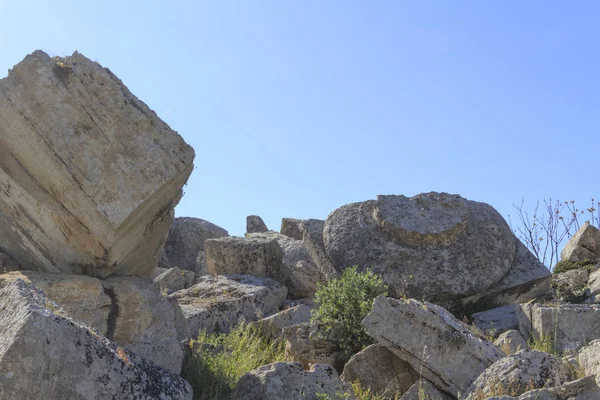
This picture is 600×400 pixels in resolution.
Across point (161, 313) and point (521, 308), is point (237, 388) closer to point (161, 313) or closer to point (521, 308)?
point (161, 313)

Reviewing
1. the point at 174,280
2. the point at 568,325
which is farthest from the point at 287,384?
the point at 174,280

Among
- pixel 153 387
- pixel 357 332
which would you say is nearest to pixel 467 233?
pixel 357 332

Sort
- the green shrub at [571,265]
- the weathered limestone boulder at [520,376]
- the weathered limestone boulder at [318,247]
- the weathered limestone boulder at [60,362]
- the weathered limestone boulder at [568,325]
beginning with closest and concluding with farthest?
the weathered limestone boulder at [60,362]
the weathered limestone boulder at [520,376]
the weathered limestone boulder at [568,325]
the weathered limestone boulder at [318,247]
the green shrub at [571,265]

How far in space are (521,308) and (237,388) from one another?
4.92 m

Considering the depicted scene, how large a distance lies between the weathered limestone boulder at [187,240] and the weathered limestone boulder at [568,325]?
8.99m

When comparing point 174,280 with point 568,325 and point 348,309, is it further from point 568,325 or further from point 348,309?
point 568,325

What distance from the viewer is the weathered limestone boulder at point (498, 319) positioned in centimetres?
955

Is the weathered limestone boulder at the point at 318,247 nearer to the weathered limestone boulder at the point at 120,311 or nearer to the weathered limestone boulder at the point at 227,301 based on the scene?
the weathered limestone boulder at the point at 227,301

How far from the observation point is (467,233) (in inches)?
436

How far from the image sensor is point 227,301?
10508 mm

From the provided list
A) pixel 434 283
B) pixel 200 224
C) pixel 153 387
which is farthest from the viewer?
pixel 200 224

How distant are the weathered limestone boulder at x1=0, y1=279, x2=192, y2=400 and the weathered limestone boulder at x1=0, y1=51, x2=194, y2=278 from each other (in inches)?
85.3

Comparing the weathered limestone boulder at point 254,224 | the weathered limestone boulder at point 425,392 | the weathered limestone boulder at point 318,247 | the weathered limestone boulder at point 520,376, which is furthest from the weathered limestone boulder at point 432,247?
the weathered limestone boulder at point 254,224

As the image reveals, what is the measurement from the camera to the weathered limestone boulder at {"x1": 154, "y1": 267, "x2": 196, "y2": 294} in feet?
40.4
